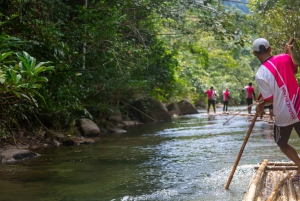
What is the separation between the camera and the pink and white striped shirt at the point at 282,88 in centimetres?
511

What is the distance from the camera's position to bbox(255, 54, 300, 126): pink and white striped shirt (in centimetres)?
511

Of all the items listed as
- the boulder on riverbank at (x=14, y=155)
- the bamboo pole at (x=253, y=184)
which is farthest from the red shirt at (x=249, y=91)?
the bamboo pole at (x=253, y=184)

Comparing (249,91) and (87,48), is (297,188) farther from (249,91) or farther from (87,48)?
(249,91)

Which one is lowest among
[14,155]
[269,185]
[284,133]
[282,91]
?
[14,155]

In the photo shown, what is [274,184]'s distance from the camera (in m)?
5.35

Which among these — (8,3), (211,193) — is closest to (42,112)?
(8,3)

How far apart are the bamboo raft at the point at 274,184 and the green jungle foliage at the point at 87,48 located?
10.5 ft

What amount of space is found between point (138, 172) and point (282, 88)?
341cm

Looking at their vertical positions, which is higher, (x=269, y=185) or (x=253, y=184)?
(x=253, y=184)

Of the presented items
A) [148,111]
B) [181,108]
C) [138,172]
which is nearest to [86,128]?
[148,111]

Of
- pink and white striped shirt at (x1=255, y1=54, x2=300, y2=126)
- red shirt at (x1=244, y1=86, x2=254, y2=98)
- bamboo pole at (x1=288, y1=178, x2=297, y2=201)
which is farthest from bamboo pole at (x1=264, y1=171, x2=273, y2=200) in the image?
red shirt at (x1=244, y1=86, x2=254, y2=98)

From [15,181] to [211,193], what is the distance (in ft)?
10.3

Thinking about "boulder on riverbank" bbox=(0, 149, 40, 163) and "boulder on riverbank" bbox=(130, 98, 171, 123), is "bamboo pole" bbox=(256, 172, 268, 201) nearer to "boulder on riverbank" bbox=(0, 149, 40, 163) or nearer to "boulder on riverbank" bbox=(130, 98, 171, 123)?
"boulder on riverbank" bbox=(0, 149, 40, 163)

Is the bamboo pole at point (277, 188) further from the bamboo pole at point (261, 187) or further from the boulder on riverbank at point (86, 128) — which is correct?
the boulder on riverbank at point (86, 128)
